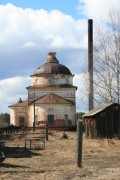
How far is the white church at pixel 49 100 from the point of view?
5231 cm

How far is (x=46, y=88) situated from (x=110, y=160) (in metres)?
41.1

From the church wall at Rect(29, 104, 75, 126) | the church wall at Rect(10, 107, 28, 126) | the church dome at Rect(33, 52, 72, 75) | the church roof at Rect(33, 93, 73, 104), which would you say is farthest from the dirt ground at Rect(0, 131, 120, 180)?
the church dome at Rect(33, 52, 72, 75)

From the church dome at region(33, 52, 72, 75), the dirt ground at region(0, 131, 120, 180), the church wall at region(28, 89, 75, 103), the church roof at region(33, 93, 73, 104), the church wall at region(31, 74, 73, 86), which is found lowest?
the dirt ground at region(0, 131, 120, 180)

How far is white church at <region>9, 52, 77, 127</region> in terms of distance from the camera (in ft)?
172

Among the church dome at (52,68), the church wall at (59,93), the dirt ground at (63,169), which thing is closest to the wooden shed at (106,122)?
the dirt ground at (63,169)

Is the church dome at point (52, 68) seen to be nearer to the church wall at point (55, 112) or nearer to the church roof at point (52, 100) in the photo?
the church roof at point (52, 100)

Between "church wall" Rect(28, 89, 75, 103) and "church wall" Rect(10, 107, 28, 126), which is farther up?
"church wall" Rect(28, 89, 75, 103)

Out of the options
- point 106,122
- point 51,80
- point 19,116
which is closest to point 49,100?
point 51,80

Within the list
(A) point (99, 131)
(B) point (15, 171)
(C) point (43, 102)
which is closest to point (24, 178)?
(B) point (15, 171)

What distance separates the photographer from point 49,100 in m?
52.7

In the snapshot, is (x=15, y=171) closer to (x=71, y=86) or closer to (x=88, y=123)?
(x=88, y=123)

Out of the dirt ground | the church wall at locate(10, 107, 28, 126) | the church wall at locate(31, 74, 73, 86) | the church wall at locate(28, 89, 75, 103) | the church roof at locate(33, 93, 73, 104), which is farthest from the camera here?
the church wall at locate(31, 74, 73, 86)

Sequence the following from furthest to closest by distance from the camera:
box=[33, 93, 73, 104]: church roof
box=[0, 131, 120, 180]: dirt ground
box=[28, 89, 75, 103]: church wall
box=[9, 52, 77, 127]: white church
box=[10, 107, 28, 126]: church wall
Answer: box=[28, 89, 75, 103]: church wall < box=[10, 107, 28, 126]: church wall < box=[33, 93, 73, 104]: church roof < box=[9, 52, 77, 127]: white church < box=[0, 131, 120, 180]: dirt ground

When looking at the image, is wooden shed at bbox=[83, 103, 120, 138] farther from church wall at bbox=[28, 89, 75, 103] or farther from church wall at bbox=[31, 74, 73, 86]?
church wall at bbox=[31, 74, 73, 86]
